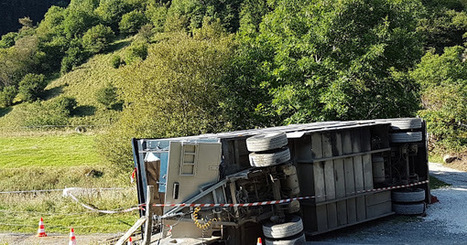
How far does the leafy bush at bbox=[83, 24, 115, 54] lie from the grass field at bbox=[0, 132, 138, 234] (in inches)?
1731

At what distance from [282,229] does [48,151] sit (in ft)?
98.0

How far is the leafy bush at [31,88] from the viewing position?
210 ft

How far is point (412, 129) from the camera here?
13062 millimetres

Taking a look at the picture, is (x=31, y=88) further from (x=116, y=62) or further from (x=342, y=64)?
(x=342, y=64)

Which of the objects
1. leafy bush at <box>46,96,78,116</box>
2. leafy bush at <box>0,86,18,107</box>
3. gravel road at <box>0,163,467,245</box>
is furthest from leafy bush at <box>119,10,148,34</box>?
gravel road at <box>0,163,467,245</box>

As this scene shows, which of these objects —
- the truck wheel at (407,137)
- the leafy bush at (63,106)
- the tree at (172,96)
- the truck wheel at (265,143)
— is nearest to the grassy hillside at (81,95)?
the leafy bush at (63,106)

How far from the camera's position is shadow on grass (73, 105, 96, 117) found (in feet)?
183

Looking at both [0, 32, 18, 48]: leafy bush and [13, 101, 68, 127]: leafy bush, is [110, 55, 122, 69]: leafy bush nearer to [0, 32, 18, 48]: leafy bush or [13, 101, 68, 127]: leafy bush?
[13, 101, 68, 127]: leafy bush

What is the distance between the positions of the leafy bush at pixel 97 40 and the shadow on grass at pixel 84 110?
26.6m

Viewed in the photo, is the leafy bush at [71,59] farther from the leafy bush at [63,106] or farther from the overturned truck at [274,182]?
the overturned truck at [274,182]

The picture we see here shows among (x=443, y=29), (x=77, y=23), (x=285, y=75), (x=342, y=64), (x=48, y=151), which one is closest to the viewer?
(x=342, y=64)

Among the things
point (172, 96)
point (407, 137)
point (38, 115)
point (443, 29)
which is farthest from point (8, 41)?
point (407, 137)

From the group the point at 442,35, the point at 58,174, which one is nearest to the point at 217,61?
the point at 58,174

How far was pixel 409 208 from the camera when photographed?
41.8 ft
